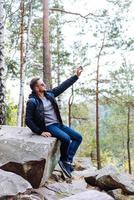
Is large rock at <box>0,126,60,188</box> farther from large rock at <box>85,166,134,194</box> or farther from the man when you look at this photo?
large rock at <box>85,166,134,194</box>

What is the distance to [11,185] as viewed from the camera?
5.09 meters

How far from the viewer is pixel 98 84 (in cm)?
2247

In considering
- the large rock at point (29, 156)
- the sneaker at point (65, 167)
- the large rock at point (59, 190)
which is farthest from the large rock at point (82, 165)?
the large rock at point (29, 156)

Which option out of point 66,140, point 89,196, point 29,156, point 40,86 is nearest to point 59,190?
point 29,156

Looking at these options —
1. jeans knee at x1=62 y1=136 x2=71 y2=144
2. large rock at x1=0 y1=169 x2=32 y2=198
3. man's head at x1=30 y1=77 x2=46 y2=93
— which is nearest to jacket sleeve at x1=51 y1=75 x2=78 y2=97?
man's head at x1=30 y1=77 x2=46 y2=93

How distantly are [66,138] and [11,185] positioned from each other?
1916 millimetres

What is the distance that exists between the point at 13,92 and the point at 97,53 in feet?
22.1

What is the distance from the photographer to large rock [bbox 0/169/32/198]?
4.92 m

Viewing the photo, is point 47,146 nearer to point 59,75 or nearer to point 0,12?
point 0,12

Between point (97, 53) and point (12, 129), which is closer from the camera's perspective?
point (12, 129)

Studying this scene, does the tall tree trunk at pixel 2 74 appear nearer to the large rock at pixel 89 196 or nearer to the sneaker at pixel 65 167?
the sneaker at pixel 65 167

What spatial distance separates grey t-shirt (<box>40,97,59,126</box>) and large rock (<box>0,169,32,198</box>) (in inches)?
65.9

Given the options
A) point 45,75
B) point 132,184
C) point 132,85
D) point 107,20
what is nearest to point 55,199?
point 132,184

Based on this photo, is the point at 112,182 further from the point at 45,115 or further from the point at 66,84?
the point at 66,84
